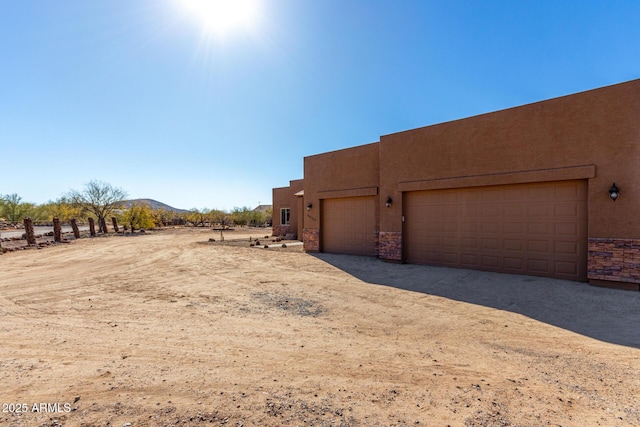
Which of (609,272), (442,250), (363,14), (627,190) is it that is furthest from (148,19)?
(609,272)

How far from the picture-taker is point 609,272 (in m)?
6.86

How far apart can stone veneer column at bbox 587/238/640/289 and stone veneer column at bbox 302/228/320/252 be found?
9328 millimetres

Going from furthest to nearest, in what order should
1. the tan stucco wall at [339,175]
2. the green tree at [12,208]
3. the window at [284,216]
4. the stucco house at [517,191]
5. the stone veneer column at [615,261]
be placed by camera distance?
the green tree at [12,208], the window at [284,216], the tan stucco wall at [339,175], the stucco house at [517,191], the stone veneer column at [615,261]

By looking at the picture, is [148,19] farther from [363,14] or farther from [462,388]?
[462,388]

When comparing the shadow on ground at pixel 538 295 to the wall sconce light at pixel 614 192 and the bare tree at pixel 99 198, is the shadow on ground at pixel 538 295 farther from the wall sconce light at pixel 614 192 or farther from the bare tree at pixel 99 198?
the bare tree at pixel 99 198

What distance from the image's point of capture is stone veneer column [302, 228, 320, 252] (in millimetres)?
13836

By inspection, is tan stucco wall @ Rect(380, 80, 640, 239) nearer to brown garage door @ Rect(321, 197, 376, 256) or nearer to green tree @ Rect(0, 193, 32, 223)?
brown garage door @ Rect(321, 197, 376, 256)

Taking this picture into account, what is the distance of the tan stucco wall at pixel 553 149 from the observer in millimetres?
6684

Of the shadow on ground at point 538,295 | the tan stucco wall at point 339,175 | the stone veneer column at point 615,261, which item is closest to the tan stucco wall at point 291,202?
the tan stucco wall at point 339,175

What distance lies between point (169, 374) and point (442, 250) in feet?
28.5

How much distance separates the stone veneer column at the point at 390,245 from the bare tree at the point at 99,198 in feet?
91.0

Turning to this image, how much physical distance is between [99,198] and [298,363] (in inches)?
1273

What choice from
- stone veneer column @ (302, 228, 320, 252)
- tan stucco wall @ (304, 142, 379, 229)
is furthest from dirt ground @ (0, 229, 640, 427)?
stone veneer column @ (302, 228, 320, 252)

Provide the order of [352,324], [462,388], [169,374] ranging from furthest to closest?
[352,324]
[169,374]
[462,388]
